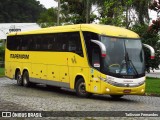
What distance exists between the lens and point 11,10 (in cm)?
12219

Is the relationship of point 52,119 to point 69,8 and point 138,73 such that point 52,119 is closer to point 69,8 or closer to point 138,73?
point 138,73

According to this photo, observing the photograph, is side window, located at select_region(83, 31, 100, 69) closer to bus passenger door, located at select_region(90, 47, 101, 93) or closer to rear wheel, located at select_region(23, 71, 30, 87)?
bus passenger door, located at select_region(90, 47, 101, 93)

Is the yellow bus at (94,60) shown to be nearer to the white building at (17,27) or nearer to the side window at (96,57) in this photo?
the side window at (96,57)

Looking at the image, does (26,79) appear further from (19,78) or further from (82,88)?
(82,88)

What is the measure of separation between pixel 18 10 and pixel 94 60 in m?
107

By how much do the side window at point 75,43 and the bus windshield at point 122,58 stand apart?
150 centimetres

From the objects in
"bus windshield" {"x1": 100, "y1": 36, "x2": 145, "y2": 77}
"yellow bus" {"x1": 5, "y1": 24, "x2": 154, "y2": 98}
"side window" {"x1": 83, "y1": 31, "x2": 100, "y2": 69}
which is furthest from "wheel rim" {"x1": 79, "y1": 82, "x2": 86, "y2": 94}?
"bus windshield" {"x1": 100, "y1": 36, "x2": 145, "y2": 77}

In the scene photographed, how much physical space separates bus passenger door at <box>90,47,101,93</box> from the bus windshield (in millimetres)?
405

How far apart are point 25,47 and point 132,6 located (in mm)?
15423

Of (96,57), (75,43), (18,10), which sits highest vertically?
(18,10)

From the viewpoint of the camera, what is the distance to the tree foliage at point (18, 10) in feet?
393

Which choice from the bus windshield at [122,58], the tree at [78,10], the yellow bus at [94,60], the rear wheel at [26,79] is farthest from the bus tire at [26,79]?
the tree at [78,10]

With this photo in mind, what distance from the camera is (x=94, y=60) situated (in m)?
20.8

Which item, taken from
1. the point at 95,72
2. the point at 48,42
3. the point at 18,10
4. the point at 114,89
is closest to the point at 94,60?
the point at 95,72
